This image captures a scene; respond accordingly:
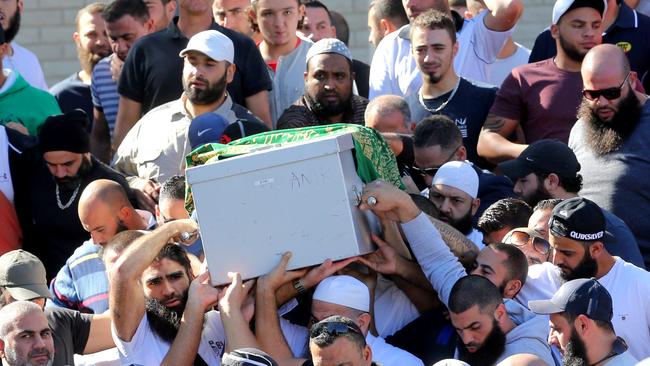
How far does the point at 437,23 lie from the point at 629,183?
1.66m

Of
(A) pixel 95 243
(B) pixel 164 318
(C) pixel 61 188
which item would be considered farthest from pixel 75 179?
(B) pixel 164 318

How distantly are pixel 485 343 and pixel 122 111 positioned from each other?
3.77 m

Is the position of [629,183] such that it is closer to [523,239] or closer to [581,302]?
[523,239]

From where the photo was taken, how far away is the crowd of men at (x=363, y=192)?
7.32 meters

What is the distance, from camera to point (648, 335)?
7.57m

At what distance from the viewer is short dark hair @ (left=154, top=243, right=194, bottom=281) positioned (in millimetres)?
7691

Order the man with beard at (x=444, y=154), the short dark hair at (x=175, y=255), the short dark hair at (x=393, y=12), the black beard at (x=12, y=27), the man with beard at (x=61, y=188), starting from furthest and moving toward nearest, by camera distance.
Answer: the short dark hair at (x=393, y=12)
the black beard at (x=12, y=27)
the man with beard at (x=61, y=188)
the man with beard at (x=444, y=154)
the short dark hair at (x=175, y=255)

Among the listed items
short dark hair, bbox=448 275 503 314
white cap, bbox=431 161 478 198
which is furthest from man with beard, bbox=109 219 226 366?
white cap, bbox=431 161 478 198

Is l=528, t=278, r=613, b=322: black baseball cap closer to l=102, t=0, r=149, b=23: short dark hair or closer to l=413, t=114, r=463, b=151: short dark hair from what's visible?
l=413, t=114, r=463, b=151: short dark hair

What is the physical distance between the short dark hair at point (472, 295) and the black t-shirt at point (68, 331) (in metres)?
1.91

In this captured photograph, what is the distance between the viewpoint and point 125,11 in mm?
10930

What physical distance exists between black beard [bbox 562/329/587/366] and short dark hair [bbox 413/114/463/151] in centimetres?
199

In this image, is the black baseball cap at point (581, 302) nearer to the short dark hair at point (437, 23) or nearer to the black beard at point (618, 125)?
the black beard at point (618, 125)

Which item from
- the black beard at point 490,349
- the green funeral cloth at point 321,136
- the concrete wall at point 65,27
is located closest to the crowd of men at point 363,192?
the black beard at point 490,349
